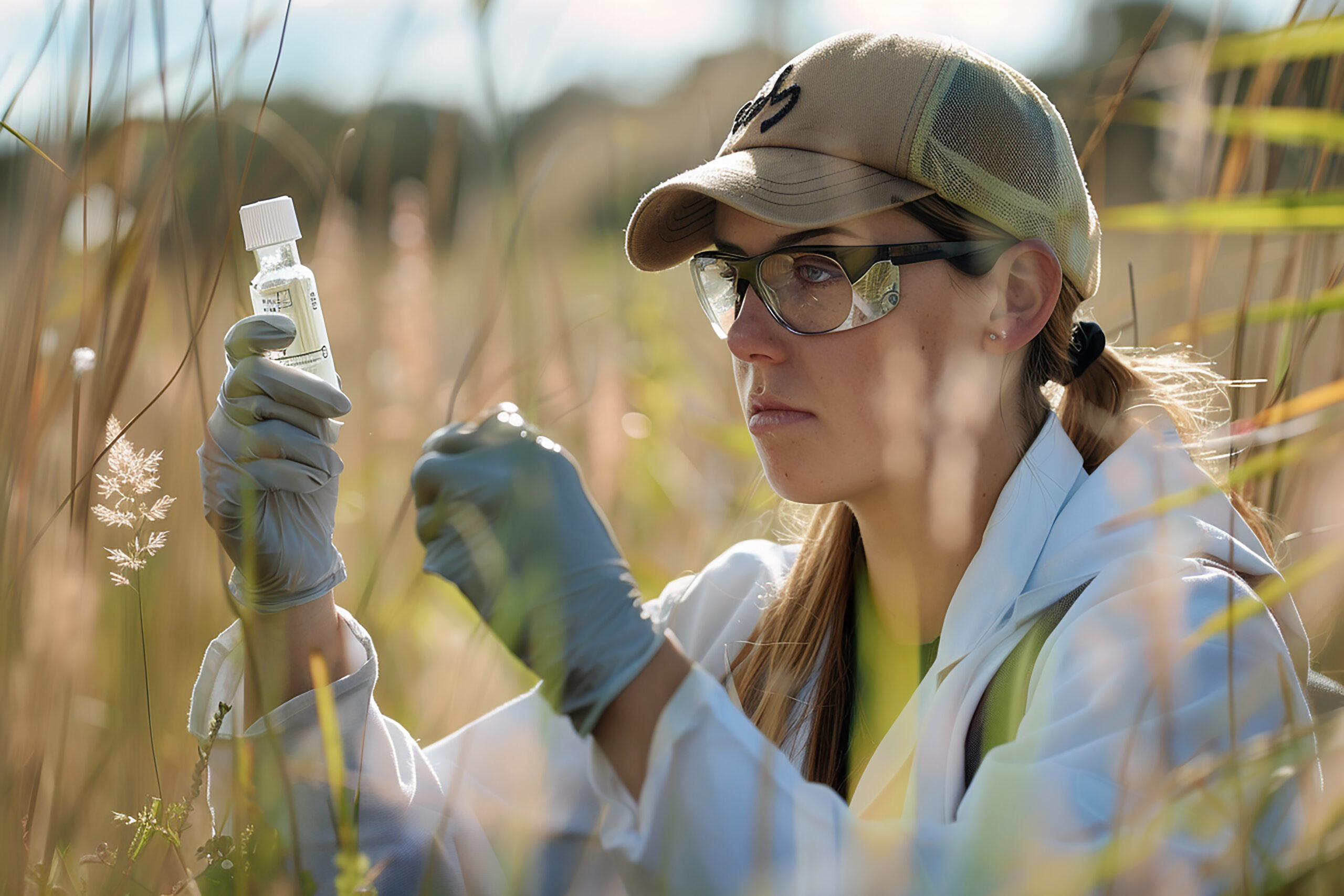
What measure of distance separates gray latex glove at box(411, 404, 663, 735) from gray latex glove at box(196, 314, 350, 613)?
1.25 ft

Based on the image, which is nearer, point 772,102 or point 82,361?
point 82,361

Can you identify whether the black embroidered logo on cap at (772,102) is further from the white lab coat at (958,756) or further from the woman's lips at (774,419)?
the white lab coat at (958,756)

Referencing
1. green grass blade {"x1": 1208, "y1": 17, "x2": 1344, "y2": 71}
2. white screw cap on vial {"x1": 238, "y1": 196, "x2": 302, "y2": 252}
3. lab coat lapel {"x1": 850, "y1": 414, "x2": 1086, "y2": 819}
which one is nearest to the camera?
green grass blade {"x1": 1208, "y1": 17, "x2": 1344, "y2": 71}

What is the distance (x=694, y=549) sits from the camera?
8.50ft

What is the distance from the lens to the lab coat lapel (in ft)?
4.49

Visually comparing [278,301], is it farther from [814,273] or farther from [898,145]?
[898,145]

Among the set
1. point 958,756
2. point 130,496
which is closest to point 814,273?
point 958,756

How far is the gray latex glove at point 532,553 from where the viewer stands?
34.9 inches

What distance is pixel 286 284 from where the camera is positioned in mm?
1285

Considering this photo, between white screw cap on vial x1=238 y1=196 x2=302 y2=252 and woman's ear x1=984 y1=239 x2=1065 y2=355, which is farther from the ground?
white screw cap on vial x1=238 y1=196 x2=302 y2=252

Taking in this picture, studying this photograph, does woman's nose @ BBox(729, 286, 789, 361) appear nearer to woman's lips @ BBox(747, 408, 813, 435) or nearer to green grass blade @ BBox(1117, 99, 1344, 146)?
woman's lips @ BBox(747, 408, 813, 435)

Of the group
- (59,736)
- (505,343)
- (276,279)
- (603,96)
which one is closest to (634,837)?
(59,736)

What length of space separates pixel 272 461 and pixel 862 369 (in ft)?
2.78

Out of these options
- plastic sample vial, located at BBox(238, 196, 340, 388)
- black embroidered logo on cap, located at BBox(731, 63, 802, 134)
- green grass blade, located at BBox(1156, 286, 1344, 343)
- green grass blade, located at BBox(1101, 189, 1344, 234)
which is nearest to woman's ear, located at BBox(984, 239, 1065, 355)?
green grass blade, located at BBox(1156, 286, 1344, 343)
